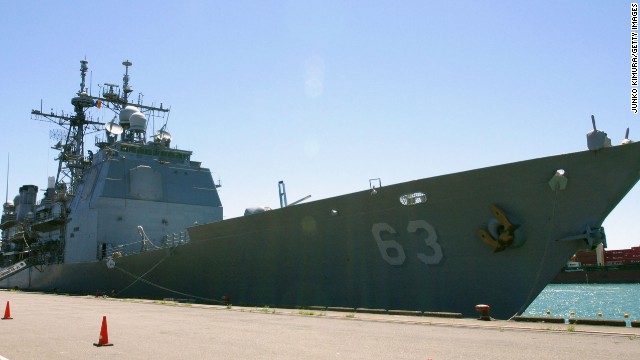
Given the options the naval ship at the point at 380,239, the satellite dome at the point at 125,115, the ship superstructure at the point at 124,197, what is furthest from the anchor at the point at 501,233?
the satellite dome at the point at 125,115

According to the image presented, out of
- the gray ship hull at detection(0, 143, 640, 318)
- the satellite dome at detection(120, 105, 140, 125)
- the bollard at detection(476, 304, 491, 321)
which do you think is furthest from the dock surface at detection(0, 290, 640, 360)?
the satellite dome at detection(120, 105, 140, 125)

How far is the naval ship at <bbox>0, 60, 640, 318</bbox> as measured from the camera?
343 inches

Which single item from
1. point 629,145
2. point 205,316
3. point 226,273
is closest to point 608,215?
point 629,145

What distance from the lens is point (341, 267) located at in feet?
36.8

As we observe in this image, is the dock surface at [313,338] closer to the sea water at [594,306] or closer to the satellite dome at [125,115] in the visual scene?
the sea water at [594,306]

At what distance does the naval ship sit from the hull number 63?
2cm

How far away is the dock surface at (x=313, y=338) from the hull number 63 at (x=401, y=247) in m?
1.10

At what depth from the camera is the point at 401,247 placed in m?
10.2

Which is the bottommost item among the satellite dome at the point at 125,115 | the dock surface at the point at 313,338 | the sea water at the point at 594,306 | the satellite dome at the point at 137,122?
the sea water at the point at 594,306

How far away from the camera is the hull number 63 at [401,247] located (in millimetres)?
9789

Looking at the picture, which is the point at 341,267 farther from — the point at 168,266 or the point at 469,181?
the point at 168,266

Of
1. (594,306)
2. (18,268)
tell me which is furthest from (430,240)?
(594,306)

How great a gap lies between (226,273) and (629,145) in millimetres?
9827

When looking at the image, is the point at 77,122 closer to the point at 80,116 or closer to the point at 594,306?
the point at 80,116
